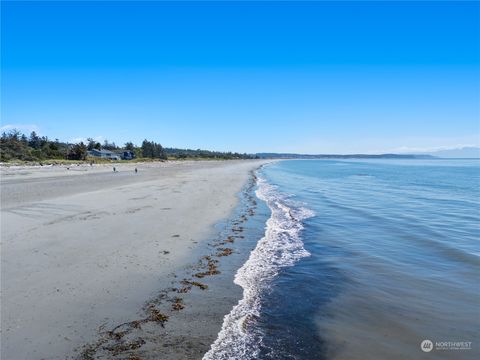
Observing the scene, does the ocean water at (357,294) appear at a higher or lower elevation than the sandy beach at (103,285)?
lower

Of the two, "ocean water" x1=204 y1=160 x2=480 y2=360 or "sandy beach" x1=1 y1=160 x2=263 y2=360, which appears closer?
"sandy beach" x1=1 y1=160 x2=263 y2=360

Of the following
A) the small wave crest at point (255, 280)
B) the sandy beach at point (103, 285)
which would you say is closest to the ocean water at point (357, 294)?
the small wave crest at point (255, 280)

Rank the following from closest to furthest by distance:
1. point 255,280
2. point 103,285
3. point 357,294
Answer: point 103,285, point 357,294, point 255,280

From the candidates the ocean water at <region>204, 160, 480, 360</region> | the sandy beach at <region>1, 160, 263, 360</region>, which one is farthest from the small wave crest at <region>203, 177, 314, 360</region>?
the sandy beach at <region>1, 160, 263, 360</region>

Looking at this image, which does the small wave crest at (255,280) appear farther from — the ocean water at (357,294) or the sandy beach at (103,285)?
the sandy beach at (103,285)

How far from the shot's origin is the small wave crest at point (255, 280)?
215 inches

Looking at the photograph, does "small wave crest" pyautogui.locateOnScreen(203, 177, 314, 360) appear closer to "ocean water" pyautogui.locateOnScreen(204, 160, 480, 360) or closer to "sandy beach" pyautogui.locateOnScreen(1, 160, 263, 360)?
"ocean water" pyautogui.locateOnScreen(204, 160, 480, 360)

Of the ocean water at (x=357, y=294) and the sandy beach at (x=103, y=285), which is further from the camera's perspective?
the ocean water at (x=357, y=294)

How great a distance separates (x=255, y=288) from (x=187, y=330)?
249cm

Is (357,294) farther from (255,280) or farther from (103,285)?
(103,285)

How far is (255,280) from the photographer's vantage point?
857 centimetres

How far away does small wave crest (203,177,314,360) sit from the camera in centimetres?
547

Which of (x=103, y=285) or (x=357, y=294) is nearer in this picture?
(x=103, y=285)

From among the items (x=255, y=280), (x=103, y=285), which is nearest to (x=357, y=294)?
(x=255, y=280)
